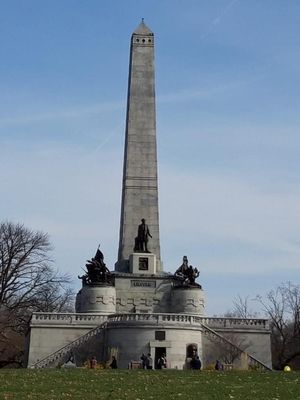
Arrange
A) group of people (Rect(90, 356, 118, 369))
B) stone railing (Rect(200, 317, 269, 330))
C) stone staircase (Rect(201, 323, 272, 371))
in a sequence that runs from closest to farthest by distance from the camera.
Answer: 1. group of people (Rect(90, 356, 118, 369))
2. stone staircase (Rect(201, 323, 272, 371))
3. stone railing (Rect(200, 317, 269, 330))

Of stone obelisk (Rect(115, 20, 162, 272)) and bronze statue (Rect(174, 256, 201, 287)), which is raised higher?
stone obelisk (Rect(115, 20, 162, 272))

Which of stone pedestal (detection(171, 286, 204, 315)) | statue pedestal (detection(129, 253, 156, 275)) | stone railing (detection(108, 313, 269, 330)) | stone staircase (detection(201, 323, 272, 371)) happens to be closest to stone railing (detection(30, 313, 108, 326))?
stone railing (detection(108, 313, 269, 330))

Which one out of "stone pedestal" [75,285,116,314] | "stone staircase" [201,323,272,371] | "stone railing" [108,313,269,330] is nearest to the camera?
"stone staircase" [201,323,272,371]

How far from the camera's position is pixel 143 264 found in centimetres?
4134

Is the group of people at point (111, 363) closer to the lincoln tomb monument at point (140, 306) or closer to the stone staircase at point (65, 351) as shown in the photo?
the lincoln tomb monument at point (140, 306)

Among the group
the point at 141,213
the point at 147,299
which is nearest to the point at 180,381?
the point at 147,299

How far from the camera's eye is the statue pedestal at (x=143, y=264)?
41188mm

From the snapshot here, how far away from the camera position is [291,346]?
176 ft

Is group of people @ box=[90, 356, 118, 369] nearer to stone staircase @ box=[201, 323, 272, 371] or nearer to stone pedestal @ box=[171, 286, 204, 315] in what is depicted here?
stone staircase @ box=[201, 323, 272, 371]

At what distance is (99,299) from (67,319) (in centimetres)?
265

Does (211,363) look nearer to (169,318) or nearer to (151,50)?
(169,318)

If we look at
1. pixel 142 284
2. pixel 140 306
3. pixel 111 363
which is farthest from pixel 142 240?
pixel 111 363

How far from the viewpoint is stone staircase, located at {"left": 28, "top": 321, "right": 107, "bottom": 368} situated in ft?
113

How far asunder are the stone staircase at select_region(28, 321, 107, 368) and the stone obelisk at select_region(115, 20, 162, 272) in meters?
6.84
